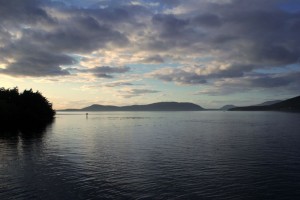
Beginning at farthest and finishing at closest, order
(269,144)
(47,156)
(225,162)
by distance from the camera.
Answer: (269,144) → (47,156) → (225,162)

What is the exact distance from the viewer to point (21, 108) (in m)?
166

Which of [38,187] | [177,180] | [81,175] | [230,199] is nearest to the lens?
[230,199]

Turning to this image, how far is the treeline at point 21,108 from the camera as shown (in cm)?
14925

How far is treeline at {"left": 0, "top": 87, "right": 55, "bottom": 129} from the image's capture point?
490 ft

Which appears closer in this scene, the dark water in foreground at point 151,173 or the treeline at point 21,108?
the dark water in foreground at point 151,173

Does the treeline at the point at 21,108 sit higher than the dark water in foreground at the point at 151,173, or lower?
higher

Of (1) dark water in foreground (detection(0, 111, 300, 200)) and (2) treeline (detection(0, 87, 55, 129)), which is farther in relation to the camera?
(2) treeline (detection(0, 87, 55, 129))

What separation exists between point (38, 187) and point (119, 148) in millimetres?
32685

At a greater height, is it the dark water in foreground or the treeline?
the treeline

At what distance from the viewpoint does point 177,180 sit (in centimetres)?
3734

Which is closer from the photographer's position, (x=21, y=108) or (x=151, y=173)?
(x=151, y=173)

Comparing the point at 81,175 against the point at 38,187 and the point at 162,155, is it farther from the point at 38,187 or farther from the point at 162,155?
the point at 162,155

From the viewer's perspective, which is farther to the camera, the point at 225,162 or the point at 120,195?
the point at 225,162

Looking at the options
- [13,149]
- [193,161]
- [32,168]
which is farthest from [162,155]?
[13,149]
